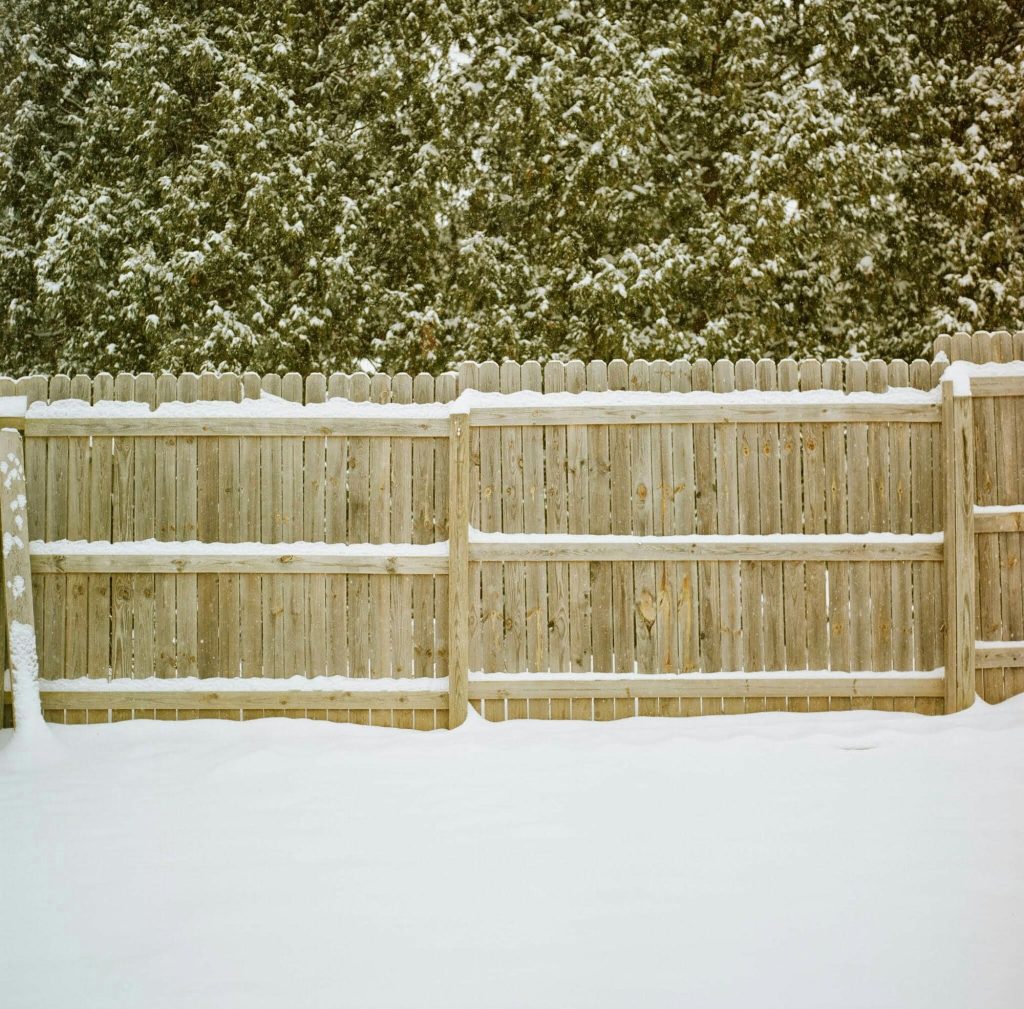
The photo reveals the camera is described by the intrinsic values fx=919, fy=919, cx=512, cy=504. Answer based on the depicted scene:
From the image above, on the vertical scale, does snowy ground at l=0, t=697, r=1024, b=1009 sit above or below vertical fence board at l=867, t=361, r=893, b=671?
below

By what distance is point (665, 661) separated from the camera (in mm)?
5480

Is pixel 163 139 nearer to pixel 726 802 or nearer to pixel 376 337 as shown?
pixel 376 337

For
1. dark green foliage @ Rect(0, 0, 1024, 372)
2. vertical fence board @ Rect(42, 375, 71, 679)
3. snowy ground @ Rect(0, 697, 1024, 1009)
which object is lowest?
snowy ground @ Rect(0, 697, 1024, 1009)

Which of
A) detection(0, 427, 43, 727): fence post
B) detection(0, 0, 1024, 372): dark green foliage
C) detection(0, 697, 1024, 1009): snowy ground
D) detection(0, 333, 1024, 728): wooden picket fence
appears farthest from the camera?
detection(0, 0, 1024, 372): dark green foliage

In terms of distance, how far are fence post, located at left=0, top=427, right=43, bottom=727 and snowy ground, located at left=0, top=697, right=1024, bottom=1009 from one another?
391mm

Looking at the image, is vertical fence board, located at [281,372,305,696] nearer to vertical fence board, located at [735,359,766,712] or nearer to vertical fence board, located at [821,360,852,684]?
vertical fence board, located at [735,359,766,712]

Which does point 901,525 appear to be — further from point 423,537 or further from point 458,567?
point 423,537

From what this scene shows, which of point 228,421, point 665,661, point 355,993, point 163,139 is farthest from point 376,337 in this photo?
point 355,993

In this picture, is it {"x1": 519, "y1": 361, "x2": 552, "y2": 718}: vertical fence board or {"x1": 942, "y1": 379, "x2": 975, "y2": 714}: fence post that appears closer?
{"x1": 942, "y1": 379, "x2": 975, "y2": 714}: fence post

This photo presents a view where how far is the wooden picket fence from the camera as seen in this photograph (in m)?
5.47

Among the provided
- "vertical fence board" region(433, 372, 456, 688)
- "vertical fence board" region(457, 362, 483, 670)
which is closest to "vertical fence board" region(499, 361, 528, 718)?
"vertical fence board" region(457, 362, 483, 670)

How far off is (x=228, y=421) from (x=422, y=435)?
1169mm

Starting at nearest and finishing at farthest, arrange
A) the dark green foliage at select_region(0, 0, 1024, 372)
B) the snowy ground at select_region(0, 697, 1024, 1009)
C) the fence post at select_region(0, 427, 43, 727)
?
the snowy ground at select_region(0, 697, 1024, 1009) → the fence post at select_region(0, 427, 43, 727) → the dark green foliage at select_region(0, 0, 1024, 372)

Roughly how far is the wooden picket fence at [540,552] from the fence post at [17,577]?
0.17 m
